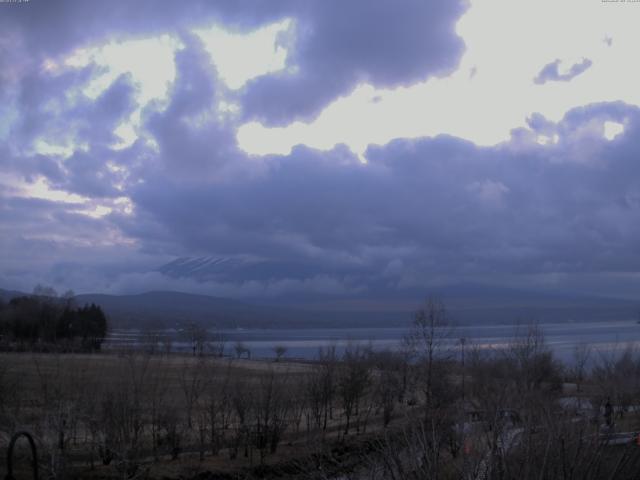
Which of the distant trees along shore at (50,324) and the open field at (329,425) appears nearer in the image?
the open field at (329,425)

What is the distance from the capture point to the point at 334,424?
183ft

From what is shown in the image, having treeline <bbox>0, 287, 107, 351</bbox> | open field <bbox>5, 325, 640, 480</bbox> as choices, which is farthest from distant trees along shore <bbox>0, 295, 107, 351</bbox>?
open field <bbox>5, 325, 640, 480</bbox>

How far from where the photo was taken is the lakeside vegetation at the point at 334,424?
42.3 ft

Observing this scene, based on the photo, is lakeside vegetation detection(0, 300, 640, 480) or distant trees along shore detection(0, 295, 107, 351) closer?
lakeside vegetation detection(0, 300, 640, 480)

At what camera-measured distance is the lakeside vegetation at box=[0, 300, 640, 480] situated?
12891 millimetres

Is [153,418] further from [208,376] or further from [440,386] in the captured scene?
[440,386]

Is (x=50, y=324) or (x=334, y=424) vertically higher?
(x=50, y=324)

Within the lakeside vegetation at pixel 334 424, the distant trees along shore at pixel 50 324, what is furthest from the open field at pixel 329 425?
the distant trees along shore at pixel 50 324

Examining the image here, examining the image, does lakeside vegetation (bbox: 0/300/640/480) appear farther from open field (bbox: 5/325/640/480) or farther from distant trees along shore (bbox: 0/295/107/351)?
distant trees along shore (bbox: 0/295/107/351)

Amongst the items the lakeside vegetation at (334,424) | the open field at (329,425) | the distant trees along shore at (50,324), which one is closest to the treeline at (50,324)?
the distant trees along shore at (50,324)

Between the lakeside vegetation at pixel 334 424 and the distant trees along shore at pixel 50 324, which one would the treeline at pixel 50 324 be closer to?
the distant trees along shore at pixel 50 324

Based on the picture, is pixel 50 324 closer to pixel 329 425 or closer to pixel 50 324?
pixel 50 324

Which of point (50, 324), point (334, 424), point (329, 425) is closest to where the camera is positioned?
point (329, 425)

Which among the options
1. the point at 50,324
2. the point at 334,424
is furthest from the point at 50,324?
the point at 334,424
